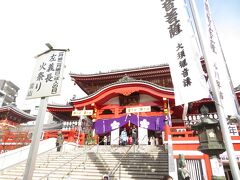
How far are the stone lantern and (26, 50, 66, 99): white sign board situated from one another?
4262 millimetres

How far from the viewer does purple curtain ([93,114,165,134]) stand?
15445mm

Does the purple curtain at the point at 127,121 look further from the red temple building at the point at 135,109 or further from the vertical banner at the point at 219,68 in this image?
the vertical banner at the point at 219,68

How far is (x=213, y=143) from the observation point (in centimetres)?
525

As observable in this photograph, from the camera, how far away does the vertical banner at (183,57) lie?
4.82 meters

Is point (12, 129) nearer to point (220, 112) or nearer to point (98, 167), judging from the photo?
point (98, 167)

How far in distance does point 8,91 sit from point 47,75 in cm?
7561

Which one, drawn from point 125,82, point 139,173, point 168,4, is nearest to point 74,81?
point 125,82

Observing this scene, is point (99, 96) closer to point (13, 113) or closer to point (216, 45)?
point (216, 45)

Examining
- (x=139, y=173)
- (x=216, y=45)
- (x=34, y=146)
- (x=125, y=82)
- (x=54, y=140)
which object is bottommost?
(x=139, y=173)

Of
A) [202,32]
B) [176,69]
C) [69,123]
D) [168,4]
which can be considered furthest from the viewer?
[69,123]

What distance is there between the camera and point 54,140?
15.3 meters

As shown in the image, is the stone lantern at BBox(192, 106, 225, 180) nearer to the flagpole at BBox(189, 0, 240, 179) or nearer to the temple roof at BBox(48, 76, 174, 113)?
the flagpole at BBox(189, 0, 240, 179)

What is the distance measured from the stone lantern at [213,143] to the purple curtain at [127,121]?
9559 mm

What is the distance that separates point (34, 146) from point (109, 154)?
31.9 ft
